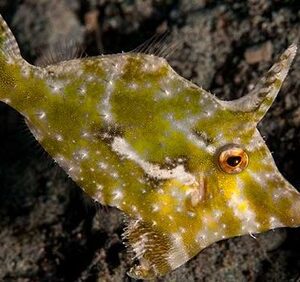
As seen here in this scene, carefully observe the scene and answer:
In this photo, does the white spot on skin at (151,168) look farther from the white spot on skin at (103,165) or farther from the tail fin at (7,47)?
the tail fin at (7,47)

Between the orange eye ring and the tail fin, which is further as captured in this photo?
the tail fin

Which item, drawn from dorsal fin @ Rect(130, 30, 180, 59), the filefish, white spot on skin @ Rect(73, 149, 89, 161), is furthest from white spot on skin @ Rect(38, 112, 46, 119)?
dorsal fin @ Rect(130, 30, 180, 59)

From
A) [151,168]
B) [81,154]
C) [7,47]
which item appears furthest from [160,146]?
[7,47]

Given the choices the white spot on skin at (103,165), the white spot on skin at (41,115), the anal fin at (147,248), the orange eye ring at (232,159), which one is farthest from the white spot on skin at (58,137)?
the orange eye ring at (232,159)

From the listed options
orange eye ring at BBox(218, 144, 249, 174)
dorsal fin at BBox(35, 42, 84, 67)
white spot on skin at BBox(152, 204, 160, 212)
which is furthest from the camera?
dorsal fin at BBox(35, 42, 84, 67)

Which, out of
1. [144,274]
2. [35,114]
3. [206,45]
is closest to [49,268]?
[144,274]

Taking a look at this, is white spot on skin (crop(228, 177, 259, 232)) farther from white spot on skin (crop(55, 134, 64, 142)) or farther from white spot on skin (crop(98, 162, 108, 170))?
white spot on skin (crop(55, 134, 64, 142))

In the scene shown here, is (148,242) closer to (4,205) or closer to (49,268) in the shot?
(49,268)
